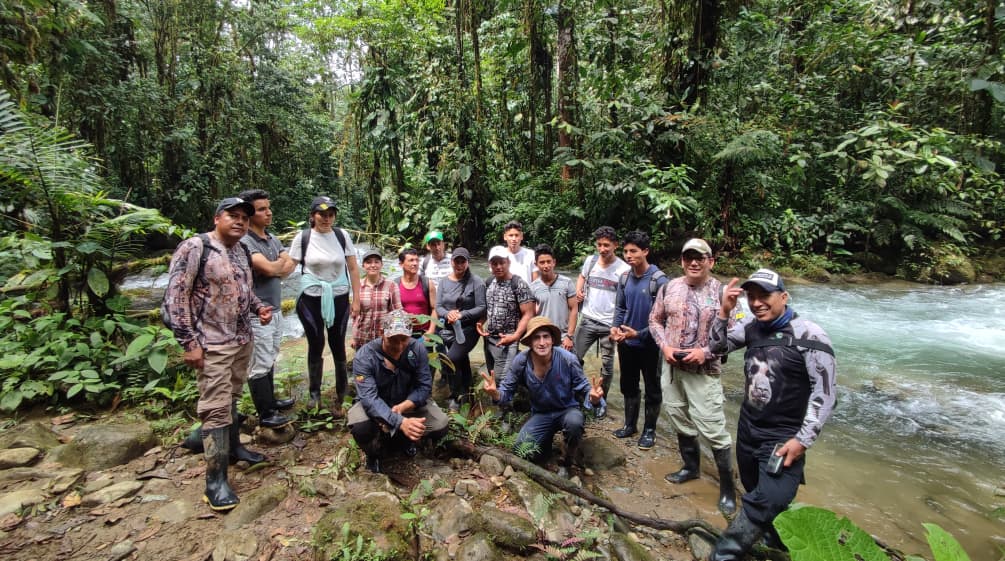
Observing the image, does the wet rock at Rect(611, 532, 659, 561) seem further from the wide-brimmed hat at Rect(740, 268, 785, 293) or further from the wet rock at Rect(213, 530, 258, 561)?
the wet rock at Rect(213, 530, 258, 561)

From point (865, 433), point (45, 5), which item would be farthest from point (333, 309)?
point (865, 433)

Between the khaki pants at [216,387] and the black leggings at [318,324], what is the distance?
3.51ft

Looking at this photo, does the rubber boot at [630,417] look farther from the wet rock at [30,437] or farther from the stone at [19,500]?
the wet rock at [30,437]

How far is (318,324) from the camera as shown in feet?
13.9

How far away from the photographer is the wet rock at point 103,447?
3346 millimetres

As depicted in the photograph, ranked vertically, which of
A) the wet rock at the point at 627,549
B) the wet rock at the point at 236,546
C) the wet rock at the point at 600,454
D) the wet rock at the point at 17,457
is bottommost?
the wet rock at the point at 600,454

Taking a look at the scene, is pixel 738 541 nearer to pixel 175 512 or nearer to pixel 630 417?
pixel 630 417

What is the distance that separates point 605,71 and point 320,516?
11059mm

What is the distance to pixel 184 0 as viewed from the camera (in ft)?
45.8

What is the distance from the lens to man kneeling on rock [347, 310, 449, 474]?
344cm

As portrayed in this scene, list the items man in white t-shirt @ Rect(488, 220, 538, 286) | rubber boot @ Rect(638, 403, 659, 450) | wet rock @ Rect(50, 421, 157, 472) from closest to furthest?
wet rock @ Rect(50, 421, 157, 472) < rubber boot @ Rect(638, 403, 659, 450) < man in white t-shirt @ Rect(488, 220, 538, 286)

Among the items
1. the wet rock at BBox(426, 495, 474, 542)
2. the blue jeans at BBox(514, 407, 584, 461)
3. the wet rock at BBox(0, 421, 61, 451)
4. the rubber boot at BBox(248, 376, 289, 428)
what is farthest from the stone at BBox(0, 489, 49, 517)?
the blue jeans at BBox(514, 407, 584, 461)

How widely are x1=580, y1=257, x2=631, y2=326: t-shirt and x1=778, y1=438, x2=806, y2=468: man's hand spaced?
2.09 meters

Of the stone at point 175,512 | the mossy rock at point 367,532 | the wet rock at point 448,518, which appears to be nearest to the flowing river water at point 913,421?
the wet rock at point 448,518
